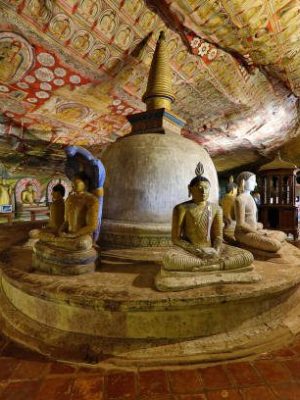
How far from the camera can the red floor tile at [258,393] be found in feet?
5.16

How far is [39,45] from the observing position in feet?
18.0

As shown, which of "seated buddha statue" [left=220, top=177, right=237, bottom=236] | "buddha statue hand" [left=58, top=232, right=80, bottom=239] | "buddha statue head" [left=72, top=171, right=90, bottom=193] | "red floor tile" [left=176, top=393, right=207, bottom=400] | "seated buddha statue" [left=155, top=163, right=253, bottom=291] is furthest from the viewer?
"seated buddha statue" [left=220, top=177, right=237, bottom=236]

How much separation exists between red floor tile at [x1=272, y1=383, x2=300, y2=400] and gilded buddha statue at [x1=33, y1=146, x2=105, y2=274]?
197 centimetres

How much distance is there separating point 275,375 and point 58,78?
7.61 metres

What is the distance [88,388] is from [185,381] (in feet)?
2.29

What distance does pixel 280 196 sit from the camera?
884cm

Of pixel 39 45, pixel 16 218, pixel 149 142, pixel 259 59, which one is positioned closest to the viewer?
pixel 149 142

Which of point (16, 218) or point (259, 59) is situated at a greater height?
point (259, 59)

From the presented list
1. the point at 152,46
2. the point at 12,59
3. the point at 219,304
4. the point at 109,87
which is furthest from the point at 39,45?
the point at 219,304

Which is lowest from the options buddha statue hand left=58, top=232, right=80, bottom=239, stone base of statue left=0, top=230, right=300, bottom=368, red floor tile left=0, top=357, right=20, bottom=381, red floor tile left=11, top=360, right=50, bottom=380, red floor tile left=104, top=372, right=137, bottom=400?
red floor tile left=104, top=372, right=137, bottom=400

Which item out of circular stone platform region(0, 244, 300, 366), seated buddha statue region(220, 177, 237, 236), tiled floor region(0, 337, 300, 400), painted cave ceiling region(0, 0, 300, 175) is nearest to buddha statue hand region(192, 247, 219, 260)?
circular stone platform region(0, 244, 300, 366)

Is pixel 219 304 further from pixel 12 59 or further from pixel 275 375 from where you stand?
pixel 12 59

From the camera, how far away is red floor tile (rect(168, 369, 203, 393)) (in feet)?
5.37

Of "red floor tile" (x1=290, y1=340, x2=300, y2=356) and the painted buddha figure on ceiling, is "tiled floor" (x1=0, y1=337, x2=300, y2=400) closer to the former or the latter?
"red floor tile" (x1=290, y1=340, x2=300, y2=356)
